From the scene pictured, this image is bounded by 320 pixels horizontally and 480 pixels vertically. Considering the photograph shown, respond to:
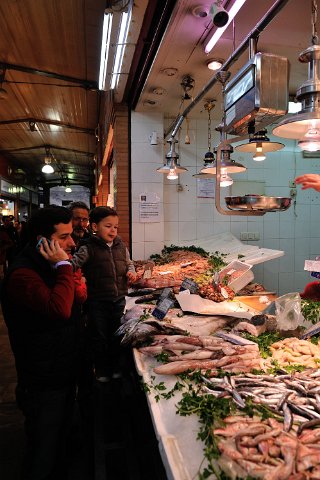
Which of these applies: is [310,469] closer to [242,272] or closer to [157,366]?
[157,366]

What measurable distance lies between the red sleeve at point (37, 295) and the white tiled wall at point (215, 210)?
4.52 metres

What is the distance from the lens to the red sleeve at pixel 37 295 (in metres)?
2.22

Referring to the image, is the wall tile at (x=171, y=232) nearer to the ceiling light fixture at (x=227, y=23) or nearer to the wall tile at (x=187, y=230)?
the wall tile at (x=187, y=230)

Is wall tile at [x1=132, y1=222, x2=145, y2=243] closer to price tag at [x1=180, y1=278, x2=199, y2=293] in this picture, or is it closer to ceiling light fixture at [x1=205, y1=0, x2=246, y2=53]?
price tag at [x1=180, y1=278, x2=199, y2=293]

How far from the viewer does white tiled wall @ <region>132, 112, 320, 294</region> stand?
6809mm

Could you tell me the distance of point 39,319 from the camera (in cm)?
231

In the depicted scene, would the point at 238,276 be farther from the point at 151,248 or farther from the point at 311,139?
the point at 151,248

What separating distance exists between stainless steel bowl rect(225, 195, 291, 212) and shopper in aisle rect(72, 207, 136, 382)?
175 cm

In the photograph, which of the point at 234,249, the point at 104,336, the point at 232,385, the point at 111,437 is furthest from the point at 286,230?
the point at 232,385

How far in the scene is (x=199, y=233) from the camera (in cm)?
756

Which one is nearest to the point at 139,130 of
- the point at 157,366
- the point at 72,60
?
the point at 72,60

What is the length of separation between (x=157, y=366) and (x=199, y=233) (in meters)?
5.40

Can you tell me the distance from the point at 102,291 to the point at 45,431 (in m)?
1.85

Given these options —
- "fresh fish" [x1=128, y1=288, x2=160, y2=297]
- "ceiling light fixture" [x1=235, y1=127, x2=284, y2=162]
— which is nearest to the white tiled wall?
"fresh fish" [x1=128, y1=288, x2=160, y2=297]
